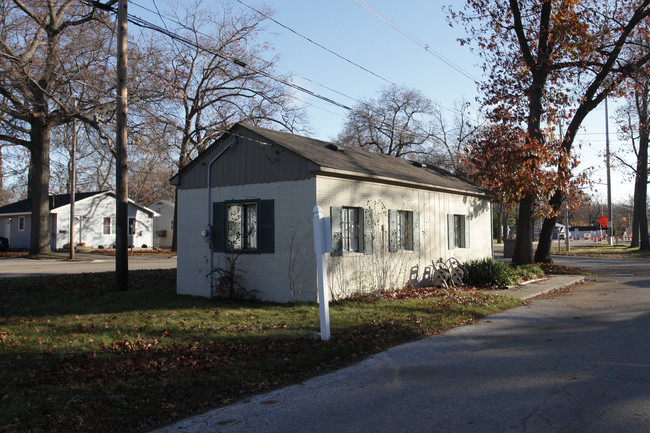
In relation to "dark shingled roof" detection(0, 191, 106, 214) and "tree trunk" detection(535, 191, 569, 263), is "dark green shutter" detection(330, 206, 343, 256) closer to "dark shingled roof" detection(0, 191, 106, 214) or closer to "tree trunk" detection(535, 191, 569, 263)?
"tree trunk" detection(535, 191, 569, 263)

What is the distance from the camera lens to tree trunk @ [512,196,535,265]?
20125mm

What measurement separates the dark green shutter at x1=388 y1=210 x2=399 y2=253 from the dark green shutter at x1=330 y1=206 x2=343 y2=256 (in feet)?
6.90

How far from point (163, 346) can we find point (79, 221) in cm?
3657

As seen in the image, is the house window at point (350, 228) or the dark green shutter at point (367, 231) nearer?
the house window at point (350, 228)

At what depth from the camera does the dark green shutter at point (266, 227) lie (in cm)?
1265

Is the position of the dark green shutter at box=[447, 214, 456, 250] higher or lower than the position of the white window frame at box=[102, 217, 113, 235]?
lower

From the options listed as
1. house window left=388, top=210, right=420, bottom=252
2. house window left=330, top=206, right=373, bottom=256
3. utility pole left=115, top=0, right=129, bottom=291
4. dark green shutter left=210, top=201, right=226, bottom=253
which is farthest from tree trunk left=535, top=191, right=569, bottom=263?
utility pole left=115, top=0, right=129, bottom=291

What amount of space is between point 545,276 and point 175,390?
1695 cm

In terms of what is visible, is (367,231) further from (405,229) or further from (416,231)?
(416,231)

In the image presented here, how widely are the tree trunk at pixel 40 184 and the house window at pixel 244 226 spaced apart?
Answer: 19.7 meters

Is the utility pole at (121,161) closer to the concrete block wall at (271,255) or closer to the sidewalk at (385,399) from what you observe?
the concrete block wall at (271,255)

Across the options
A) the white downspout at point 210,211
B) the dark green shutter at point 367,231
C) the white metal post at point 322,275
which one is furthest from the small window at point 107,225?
the white metal post at point 322,275

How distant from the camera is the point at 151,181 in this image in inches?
2539

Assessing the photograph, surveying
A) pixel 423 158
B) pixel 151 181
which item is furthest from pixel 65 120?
pixel 151 181
